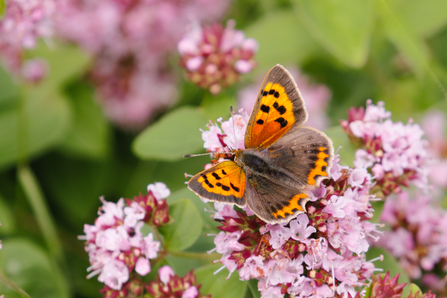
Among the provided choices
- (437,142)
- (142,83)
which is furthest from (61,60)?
(437,142)

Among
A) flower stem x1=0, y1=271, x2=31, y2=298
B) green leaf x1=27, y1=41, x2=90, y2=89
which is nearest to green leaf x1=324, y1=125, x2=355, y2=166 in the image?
flower stem x1=0, y1=271, x2=31, y2=298

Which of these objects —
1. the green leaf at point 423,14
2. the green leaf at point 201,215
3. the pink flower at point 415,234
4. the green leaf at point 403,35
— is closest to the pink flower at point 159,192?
the green leaf at point 201,215

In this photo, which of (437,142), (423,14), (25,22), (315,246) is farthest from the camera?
(437,142)

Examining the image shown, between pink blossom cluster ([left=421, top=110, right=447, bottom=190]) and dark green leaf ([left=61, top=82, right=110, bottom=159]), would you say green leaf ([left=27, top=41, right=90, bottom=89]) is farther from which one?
pink blossom cluster ([left=421, top=110, right=447, bottom=190])

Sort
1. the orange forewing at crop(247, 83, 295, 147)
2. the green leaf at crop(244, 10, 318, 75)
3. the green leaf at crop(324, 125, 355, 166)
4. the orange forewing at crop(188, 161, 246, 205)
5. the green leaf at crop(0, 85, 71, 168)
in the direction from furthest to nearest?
the green leaf at crop(244, 10, 318, 75), the green leaf at crop(0, 85, 71, 168), the green leaf at crop(324, 125, 355, 166), the orange forewing at crop(247, 83, 295, 147), the orange forewing at crop(188, 161, 246, 205)

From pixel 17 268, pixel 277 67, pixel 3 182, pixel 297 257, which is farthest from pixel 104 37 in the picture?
pixel 297 257

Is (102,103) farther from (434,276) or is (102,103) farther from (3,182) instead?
(434,276)

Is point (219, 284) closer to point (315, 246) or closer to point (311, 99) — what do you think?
point (315, 246)
